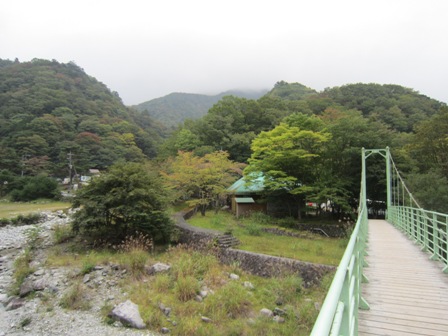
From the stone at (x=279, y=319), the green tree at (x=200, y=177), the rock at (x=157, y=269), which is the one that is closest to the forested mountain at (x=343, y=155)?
the green tree at (x=200, y=177)

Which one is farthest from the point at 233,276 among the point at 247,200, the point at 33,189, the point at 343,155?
the point at 33,189

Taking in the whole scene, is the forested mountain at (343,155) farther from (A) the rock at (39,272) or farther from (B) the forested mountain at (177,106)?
(B) the forested mountain at (177,106)

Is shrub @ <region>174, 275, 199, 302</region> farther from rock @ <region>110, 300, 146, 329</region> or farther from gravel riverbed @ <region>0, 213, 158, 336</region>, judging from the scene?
gravel riverbed @ <region>0, 213, 158, 336</region>

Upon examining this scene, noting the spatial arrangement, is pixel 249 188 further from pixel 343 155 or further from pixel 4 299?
pixel 4 299

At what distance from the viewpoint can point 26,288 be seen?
9500 millimetres

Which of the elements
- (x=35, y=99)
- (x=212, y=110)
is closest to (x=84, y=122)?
(x=35, y=99)

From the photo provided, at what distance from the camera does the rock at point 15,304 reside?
28.4ft

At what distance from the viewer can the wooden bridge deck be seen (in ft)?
10.2

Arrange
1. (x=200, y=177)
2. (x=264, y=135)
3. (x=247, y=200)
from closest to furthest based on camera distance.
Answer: (x=200, y=177) → (x=264, y=135) → (x=247, y=200)

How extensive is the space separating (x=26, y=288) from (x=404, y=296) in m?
10.8

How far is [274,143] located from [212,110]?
65.3 ft

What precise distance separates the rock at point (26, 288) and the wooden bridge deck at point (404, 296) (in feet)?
33.2

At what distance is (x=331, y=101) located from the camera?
40.1m

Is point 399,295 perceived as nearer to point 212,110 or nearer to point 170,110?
point 212,110
